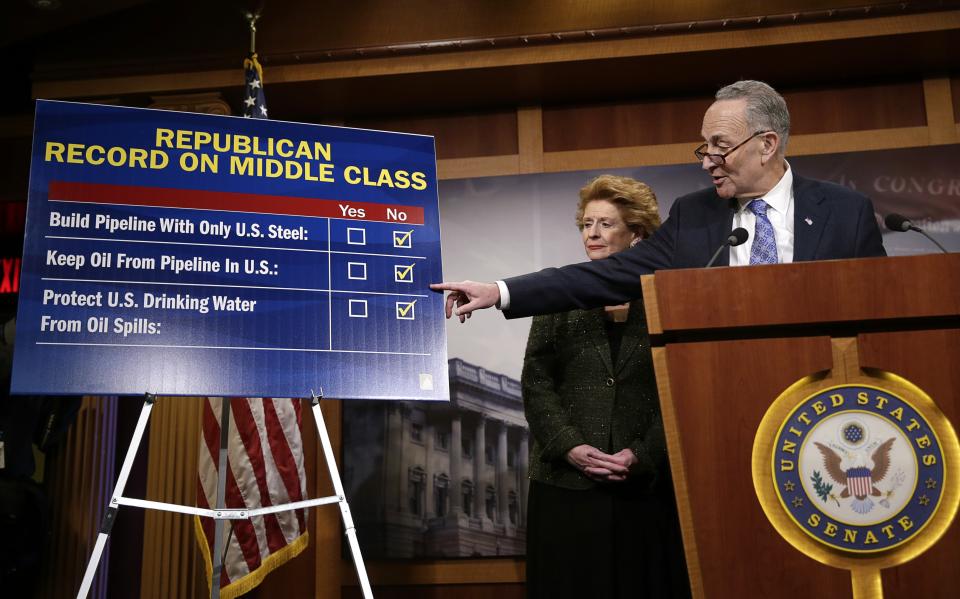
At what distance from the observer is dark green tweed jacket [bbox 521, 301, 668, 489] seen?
2.49m

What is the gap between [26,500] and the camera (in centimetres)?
345

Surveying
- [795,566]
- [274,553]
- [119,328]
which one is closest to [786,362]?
[795,566]

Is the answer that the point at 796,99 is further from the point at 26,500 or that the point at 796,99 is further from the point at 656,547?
the point at 26,500

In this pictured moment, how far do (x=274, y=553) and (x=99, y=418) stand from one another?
4.37 ft

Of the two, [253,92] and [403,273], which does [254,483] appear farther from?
[253,92]

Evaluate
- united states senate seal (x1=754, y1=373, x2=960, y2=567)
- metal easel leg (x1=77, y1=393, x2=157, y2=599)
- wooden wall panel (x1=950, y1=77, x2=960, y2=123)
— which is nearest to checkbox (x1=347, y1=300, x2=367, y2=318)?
metal easel leg (x1=77, y1=393, x2=157, y2=599)

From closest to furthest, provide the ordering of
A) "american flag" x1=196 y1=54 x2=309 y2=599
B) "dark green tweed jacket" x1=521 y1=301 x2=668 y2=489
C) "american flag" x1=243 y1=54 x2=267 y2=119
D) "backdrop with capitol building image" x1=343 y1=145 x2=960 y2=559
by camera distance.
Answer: "dark green tweed jacket" x1=521 y1=301 x2=668 y2=489, "american flag" x1=196 y1=54 x2=309 y2=599, "american flag" x1=243 y1=54 x2=267 y2=119, "backdrop with capitol building image" x1=343 y1=145 x2=960 y2=559

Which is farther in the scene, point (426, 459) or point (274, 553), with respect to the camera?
point (426, 459)

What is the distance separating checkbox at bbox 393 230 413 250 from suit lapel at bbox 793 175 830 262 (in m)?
1.00

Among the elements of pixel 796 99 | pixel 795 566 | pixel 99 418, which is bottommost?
pixel 795 566

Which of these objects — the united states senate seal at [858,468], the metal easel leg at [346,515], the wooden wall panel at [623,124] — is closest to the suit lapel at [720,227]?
the united states senate seal at [858,468]

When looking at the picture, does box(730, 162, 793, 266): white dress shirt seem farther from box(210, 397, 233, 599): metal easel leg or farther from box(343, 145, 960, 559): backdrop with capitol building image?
box(343, 145, 960, 559): backdrop with capitol building image

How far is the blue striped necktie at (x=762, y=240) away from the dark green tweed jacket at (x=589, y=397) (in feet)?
1.77

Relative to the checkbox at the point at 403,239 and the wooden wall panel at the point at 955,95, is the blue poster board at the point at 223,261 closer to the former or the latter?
the checkbox at the point at 403,239
